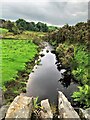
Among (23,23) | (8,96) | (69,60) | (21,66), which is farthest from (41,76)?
(23,23)

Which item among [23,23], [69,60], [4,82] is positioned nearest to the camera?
[4,82]

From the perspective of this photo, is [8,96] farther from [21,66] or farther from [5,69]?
[21,66]

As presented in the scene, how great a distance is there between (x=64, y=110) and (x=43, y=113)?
4.57 feet

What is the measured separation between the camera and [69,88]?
32250mm

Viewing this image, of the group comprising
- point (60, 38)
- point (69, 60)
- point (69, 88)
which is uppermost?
point (60, 38)

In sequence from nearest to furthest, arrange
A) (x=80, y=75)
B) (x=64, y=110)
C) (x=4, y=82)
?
1. (x=64, y=110)
2. (x=4, y=82)
3. (x=80, y=75)

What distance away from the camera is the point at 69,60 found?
145 feet

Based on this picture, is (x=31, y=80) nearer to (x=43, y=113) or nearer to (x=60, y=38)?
(x=43, y=113)

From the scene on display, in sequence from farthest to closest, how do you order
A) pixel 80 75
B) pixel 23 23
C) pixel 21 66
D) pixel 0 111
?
pixel 23 23 → pixel 21 66 → pixel 80 75 → pixel 0 111

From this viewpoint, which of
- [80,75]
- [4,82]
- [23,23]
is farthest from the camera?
[23,23]

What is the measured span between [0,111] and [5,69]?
1889 cm

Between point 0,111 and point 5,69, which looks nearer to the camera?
point 0,111

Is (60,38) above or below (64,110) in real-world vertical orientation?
above

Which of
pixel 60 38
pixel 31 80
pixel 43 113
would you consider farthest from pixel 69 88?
pixel 60 38
